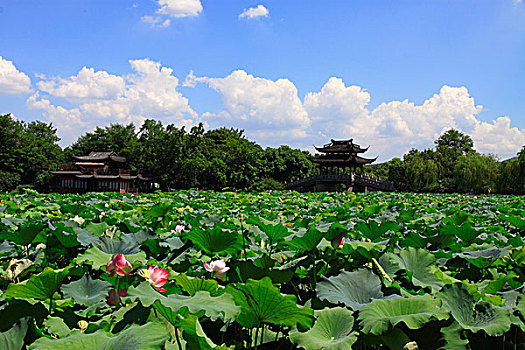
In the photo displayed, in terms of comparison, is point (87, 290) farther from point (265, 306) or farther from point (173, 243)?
point (265, 306)

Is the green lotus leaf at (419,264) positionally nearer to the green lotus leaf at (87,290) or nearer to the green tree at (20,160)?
the green lotus leaf at (87,290)

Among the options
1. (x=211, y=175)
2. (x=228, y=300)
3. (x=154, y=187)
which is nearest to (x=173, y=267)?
(x=228, y=300)

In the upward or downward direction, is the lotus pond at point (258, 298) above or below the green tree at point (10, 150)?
below

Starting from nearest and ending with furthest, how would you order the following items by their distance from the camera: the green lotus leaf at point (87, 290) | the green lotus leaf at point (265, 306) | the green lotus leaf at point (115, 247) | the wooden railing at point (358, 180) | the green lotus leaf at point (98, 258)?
the green lotus leaf at point (265, 306)
the green lotus leaf at point (87, 290)
the green lotus leaf at point (98, 258)
the green lotus leaf at point (115, 247)
the wooden railing at point (358, 180)

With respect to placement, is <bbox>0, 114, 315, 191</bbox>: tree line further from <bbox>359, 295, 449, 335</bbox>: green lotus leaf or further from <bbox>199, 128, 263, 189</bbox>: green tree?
<bbox>359, 295, 449, 335</bbox>: green lotus leaf

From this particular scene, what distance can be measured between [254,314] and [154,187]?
3582 cm

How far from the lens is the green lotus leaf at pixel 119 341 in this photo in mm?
620

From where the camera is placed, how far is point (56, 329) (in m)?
0.90

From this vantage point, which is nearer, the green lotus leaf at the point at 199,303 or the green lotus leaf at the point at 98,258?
the green lotus leaf at the point at 199,303

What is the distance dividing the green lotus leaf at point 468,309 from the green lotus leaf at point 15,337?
3.21ft

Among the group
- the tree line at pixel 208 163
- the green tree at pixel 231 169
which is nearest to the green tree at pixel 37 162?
the tree line at pixel 208 163

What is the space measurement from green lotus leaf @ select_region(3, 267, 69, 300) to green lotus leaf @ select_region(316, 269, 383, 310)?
0.70 metres

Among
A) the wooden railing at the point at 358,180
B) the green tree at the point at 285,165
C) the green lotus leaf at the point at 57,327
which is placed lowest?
the green lotus leaf at the point at 57,327

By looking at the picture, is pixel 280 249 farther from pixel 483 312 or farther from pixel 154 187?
pixel 154 187
